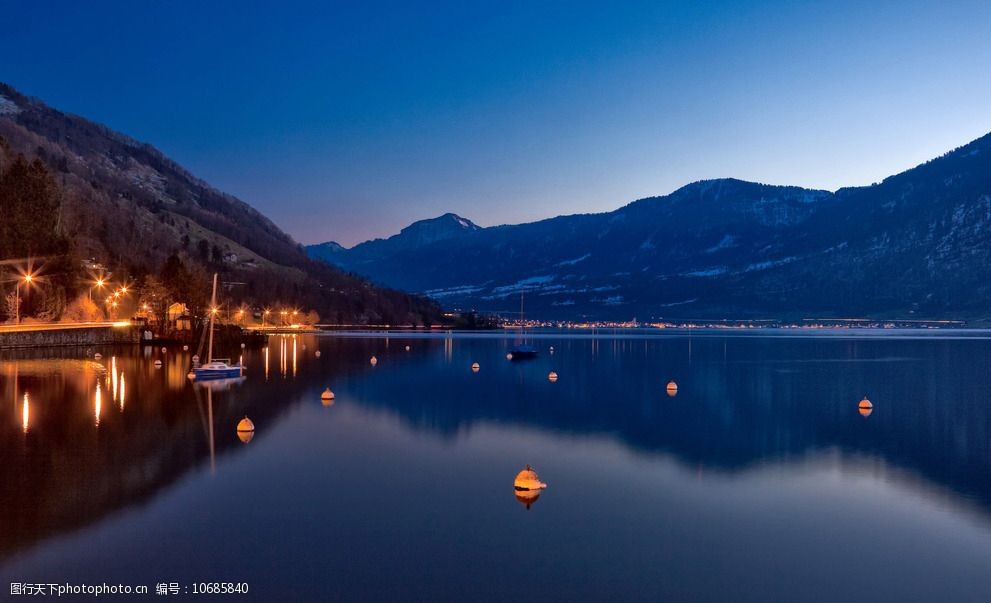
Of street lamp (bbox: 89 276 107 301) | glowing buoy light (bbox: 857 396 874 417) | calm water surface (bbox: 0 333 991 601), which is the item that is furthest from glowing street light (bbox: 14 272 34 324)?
glowing buoy light (bbox: 857 396 874 417)

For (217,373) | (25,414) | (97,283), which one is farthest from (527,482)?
(97,283)

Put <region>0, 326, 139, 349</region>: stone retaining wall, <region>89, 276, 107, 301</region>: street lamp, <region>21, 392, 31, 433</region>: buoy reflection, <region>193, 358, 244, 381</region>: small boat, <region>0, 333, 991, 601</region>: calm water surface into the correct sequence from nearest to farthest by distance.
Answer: <region>0, 333, 991, 601</region>: calm water surface < <region>21, 392, 31, 433</region>: buoy reflection < <region>193, 358, 244, 381</region>: small boat < <region>0, 326, 139, 349</region>: stone retaining wall < <region>89, 276, 107, 301</region>: street lamp

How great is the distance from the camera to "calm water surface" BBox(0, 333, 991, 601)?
15398mm

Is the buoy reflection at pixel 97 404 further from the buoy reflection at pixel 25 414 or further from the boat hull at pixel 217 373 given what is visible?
the boat hull at pixel 217 373

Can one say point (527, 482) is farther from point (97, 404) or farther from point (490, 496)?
point (97, 404)

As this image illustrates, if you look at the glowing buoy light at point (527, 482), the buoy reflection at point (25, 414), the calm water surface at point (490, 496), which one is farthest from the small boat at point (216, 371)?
the glowing buoy light at point (527, 482)

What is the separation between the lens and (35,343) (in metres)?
83.9

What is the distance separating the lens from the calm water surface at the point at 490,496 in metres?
15.4

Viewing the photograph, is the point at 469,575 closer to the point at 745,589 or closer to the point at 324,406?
the point at 745,589

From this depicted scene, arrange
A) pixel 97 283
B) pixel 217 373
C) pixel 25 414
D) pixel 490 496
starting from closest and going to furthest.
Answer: pixel 490 496
pixel 25 414
pixel 217 373
pixel 97 283

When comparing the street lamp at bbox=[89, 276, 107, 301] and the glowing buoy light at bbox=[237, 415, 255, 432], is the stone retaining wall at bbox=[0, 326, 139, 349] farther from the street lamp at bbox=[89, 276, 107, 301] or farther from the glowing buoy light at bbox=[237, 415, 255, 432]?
the glowing buoy light at bbox=[237, 415, 255, 432]

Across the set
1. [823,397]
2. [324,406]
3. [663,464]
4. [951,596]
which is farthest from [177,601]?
[823,397]

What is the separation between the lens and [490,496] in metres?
22.9

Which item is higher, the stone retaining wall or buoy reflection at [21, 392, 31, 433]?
the stone retaining wall
